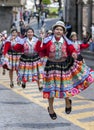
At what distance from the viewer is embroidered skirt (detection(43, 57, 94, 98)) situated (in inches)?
365

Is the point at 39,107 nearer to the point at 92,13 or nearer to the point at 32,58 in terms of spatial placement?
the point at 32,58

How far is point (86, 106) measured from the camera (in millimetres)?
11375

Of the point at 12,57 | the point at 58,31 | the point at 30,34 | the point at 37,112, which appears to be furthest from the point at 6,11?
the point at 58,31

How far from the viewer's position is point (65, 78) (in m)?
9.30

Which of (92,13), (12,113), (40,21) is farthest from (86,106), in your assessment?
(40,21)

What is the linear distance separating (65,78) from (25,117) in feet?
4.09

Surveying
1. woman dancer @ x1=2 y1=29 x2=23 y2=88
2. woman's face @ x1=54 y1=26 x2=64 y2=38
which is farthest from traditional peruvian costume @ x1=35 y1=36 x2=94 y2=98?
woman dancer @ x1=2 y1=29 x2=23 y2=88

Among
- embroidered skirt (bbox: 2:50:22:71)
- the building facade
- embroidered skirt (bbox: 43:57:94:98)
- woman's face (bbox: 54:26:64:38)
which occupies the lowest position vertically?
the building facade

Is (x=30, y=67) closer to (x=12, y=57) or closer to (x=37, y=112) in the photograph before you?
(x=12, y=57)

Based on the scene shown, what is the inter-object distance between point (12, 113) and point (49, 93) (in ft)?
4.79

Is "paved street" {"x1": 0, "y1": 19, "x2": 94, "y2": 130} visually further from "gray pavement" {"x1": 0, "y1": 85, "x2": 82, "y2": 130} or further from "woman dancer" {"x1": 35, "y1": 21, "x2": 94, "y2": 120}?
"woman dancer" {"x1": 35, "y1": 21, "x2": 94, "y2": 120}

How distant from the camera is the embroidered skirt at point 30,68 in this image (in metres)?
13.4

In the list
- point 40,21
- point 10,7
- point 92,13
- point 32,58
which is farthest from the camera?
point 40,21

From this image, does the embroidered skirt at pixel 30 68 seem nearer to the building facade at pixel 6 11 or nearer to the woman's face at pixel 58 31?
the woman's face at pixel 58 31
